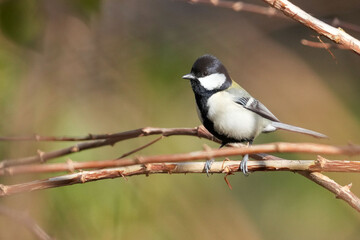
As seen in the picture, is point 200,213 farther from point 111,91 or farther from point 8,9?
point 8,9

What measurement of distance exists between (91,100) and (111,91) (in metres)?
0.12

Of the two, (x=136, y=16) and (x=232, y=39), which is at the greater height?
(x=136, y=16)

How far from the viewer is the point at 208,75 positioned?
199 centimetres

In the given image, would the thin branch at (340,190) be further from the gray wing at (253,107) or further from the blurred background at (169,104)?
the blurred background at (169,104)

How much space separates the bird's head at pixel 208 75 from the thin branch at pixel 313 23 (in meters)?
0.83

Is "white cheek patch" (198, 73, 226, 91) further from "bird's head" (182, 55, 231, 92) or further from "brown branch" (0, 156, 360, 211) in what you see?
"brown branch" (0, 156, 360, 211)

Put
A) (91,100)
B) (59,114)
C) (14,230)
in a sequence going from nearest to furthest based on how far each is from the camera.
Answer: (14,230)
(59,114)
(91,100)

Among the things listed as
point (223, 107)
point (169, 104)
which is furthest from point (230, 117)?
point (169, 104)

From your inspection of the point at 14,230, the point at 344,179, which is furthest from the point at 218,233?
the point at 14,230

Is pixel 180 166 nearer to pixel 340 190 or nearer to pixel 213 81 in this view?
pixel 340 190

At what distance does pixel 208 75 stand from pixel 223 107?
14 centimetres

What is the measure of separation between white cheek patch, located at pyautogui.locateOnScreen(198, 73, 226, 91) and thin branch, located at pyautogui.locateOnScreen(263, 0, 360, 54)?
0.86 m

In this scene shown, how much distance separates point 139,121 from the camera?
2.74 m

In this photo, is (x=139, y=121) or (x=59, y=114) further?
(x=139, y=121)
